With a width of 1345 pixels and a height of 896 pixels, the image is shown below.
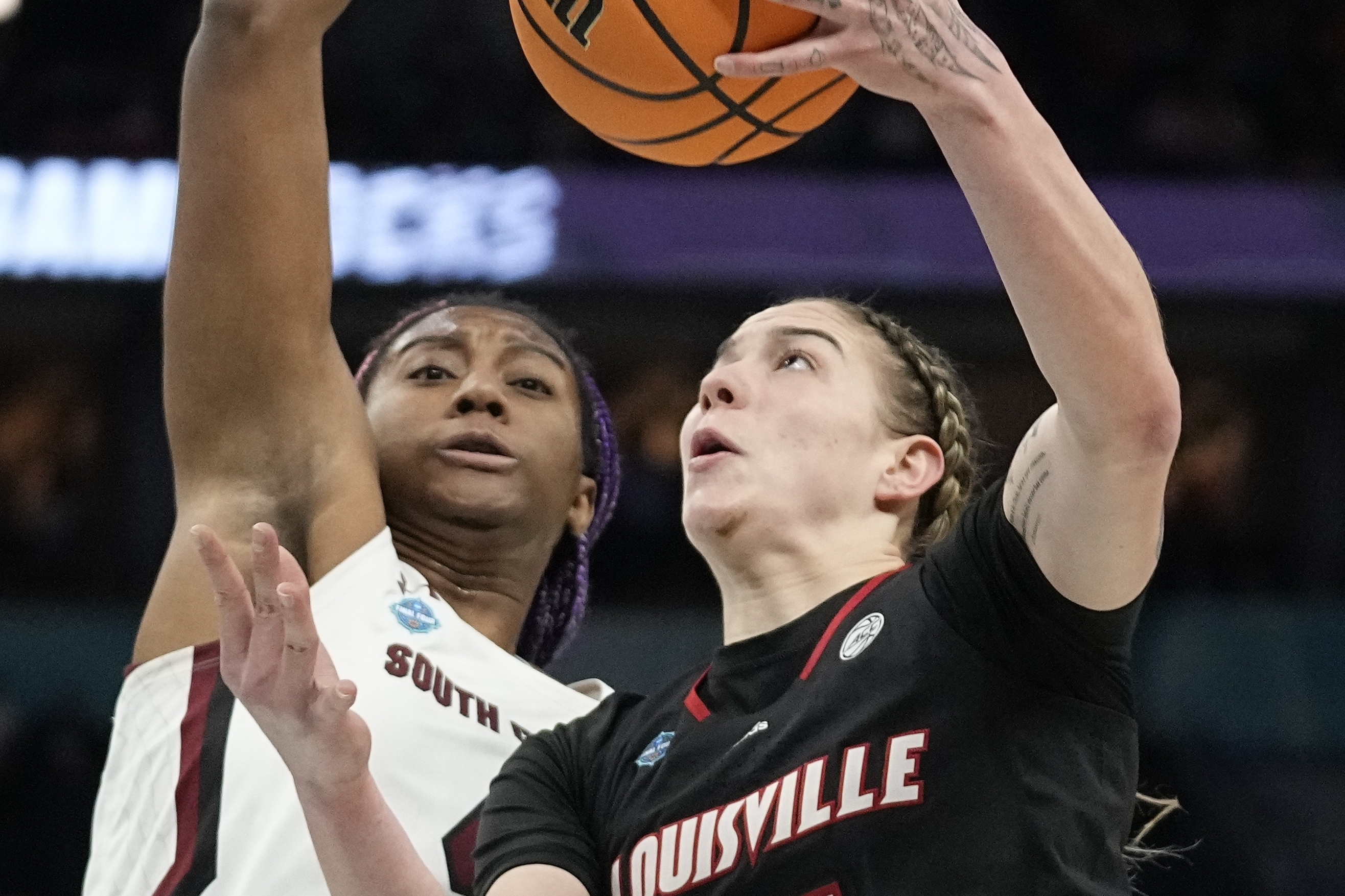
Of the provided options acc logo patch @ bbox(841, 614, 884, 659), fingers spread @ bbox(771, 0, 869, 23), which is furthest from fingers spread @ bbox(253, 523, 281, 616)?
fingers spread @ bbox(771, 0, 869, 23)

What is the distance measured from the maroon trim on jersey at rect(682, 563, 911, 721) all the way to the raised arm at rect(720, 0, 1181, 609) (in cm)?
43

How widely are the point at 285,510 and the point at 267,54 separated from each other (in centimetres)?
81

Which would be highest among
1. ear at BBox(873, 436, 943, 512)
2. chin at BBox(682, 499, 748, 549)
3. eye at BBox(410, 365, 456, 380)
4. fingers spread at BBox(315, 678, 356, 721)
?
eye at BBox(410, 365, 456, 380)

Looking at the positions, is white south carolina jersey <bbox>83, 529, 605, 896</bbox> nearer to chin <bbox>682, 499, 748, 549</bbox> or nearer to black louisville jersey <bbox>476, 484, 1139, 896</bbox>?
black louisville jersey <bbox>476, 484, 1139, 896</bbox>

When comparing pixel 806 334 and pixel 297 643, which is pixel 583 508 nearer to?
pixel 806 334

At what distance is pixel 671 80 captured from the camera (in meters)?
2.23

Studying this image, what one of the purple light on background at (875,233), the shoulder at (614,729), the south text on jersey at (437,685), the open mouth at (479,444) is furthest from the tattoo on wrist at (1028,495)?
the purple light on background at (875,233)

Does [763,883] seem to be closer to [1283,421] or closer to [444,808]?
[444,808]

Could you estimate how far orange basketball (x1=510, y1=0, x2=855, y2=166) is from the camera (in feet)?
6.94

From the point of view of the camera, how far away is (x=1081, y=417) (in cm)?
181

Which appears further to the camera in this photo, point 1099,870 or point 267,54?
point 267,54

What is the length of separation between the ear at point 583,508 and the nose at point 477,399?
1.24 ft

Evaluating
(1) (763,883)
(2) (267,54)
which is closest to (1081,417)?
(1) (763,883)

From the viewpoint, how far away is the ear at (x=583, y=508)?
3.62 metres
